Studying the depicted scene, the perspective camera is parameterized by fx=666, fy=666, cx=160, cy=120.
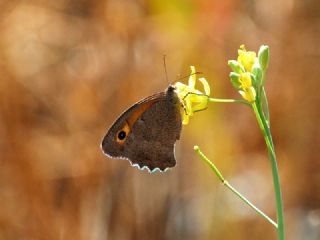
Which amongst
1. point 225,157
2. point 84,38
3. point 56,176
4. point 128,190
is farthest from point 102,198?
point 84,38

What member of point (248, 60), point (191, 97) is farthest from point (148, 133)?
point (248, 60)

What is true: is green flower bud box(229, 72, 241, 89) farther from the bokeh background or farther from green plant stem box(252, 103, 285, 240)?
the bokeh background

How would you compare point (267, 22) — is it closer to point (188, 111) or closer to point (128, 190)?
point (128, 190)

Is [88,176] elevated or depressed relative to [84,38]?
depressed

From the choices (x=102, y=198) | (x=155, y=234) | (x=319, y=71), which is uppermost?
(x=319, y=71)

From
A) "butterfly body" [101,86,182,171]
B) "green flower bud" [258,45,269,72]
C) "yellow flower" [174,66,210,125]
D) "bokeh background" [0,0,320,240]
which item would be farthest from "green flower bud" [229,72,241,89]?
"bokeh background" [0,0,320,240]

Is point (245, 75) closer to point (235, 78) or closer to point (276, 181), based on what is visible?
point (235, 78)
